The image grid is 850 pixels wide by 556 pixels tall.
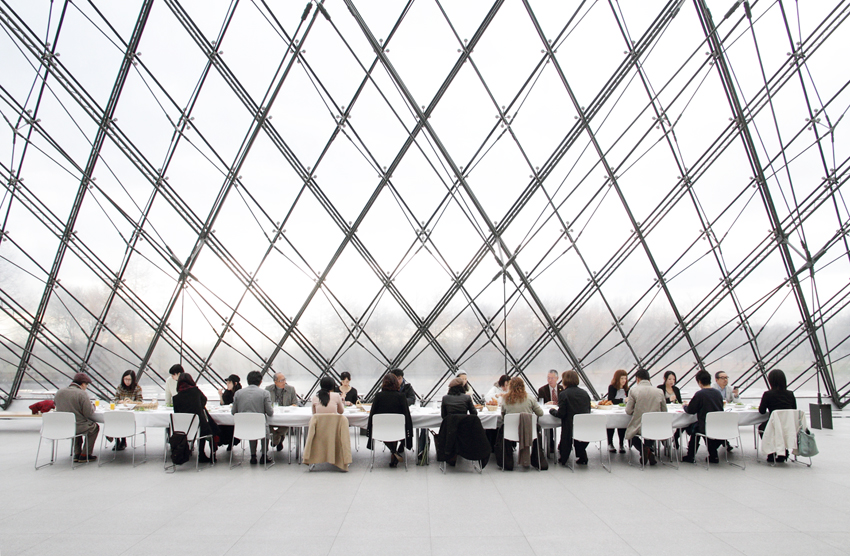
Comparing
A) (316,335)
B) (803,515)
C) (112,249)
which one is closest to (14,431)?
(112,249)

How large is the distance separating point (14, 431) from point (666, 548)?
352 inches

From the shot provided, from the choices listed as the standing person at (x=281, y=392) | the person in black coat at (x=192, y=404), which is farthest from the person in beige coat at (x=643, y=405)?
the person in black coat at (x=192, y=404)

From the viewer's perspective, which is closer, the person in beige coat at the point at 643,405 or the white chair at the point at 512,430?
the white chair at the point at 512,430

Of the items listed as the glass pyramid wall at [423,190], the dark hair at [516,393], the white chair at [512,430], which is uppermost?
the glass pyramid wall at [423,190]

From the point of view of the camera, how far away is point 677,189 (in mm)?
9695

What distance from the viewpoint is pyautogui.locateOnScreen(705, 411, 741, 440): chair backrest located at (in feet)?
20.3

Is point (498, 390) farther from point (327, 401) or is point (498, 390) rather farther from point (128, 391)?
point (128, 391)

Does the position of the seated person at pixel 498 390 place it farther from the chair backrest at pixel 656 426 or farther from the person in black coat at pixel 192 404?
the person in black coat at pixel 192 404

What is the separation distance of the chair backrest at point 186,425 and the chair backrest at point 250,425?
16.3 inches

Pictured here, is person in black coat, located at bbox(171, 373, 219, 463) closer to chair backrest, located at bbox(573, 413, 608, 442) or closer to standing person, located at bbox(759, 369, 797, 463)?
chair backrest, located at bbox(573, 413, 608, 442)

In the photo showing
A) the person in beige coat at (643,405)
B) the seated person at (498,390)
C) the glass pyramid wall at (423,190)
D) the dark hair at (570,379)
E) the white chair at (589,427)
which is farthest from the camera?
the glass pyramid wall at (423,190)

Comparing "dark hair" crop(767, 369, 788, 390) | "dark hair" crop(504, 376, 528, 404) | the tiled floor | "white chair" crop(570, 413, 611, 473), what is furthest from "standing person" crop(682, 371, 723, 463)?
"dark hair" crop(504, 376, 528, 404)

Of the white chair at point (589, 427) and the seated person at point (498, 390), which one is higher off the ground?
the seated person at point (498, 390)

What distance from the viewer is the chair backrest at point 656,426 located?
20.1ft
